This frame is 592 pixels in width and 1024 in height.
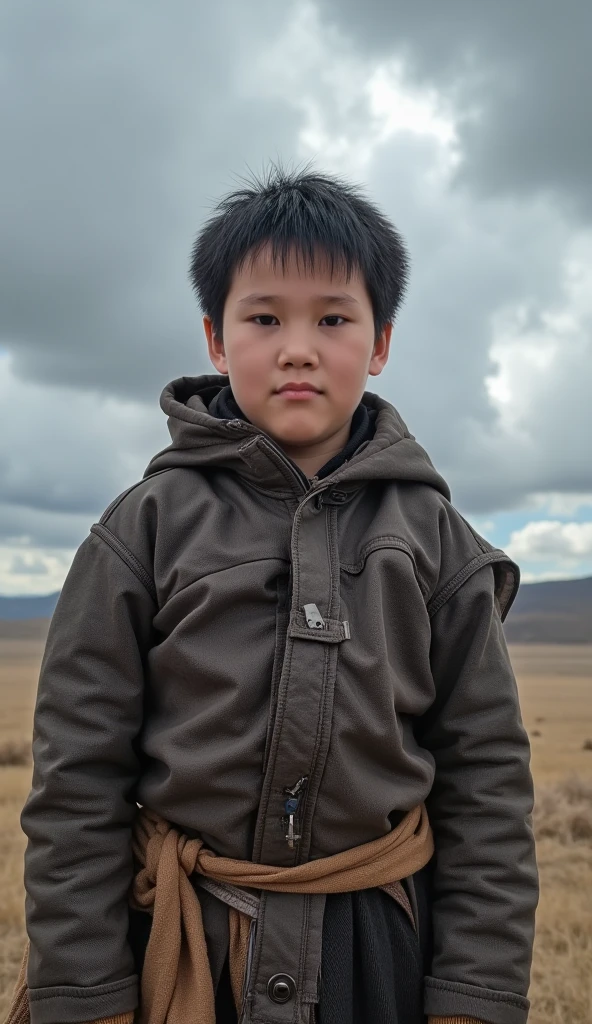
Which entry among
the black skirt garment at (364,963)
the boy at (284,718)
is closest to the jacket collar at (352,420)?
the boy at (284,718)

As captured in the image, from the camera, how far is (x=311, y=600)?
1.99m

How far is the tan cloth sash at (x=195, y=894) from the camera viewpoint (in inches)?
75.6

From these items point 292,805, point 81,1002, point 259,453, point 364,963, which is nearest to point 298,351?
point 259,453

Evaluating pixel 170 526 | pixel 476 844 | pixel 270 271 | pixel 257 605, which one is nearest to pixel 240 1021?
pixel 476 844

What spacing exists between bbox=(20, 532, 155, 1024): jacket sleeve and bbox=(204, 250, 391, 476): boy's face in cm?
50

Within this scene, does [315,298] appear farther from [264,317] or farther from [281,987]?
[281,987]

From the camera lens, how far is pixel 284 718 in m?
1.90

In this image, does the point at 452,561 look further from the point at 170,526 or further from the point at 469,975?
the point at 469,975

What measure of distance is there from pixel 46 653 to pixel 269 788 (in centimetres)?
61

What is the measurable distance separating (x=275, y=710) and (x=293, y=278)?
984 mm


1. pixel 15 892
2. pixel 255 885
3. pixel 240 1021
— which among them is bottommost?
pixel 15 892

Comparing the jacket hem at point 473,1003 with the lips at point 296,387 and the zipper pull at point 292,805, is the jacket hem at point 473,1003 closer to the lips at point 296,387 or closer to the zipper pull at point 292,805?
the zipper pull at point 292,805

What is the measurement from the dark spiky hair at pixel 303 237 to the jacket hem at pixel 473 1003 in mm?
1555

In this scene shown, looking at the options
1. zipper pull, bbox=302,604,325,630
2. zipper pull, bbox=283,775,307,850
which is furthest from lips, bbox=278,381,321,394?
zipper pull, bbox=283,775,307,850
